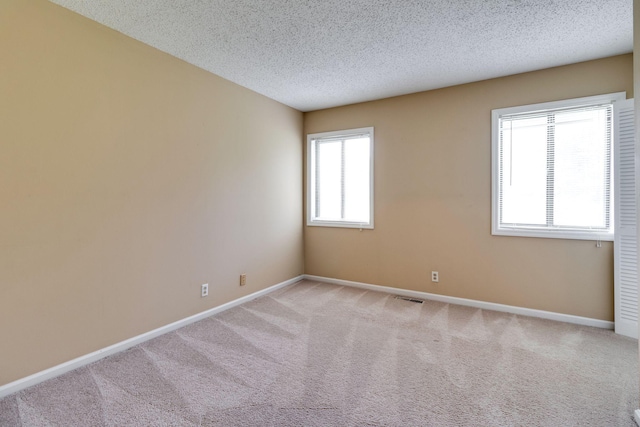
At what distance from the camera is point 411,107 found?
153 inches

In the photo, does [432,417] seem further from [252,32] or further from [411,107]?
[411,107]

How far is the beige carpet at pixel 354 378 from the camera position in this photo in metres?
1.74

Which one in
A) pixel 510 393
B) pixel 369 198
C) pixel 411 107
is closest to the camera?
pixel 510 393

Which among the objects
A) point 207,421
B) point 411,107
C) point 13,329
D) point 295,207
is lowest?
point 207,421

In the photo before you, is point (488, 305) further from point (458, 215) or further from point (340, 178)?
point (340, 178)

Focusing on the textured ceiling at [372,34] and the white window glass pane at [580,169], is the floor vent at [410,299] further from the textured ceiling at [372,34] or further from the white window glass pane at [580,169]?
the textured ceiling at [372,34]

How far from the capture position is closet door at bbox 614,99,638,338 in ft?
8.75

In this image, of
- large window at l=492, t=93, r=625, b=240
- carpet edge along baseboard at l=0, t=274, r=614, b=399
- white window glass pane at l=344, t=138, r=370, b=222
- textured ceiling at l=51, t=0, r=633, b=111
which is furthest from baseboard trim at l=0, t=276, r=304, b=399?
large window at l=492, t=93, r=625, b=240

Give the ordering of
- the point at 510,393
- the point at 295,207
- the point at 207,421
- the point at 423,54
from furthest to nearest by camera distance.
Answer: the point at 295,207
the point at 423,54
the point at 510,393
the point at 207,421

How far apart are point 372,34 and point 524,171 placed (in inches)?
87.9

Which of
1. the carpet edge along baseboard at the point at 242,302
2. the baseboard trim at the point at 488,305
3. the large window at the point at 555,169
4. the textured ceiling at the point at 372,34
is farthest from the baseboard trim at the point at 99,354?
the large window at the point at 555,169

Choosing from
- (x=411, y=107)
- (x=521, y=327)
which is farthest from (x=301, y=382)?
(x=411, y=107)

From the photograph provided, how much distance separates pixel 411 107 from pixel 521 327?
280 cm

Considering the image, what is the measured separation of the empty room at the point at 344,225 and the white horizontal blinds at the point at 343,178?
2.8 inches
